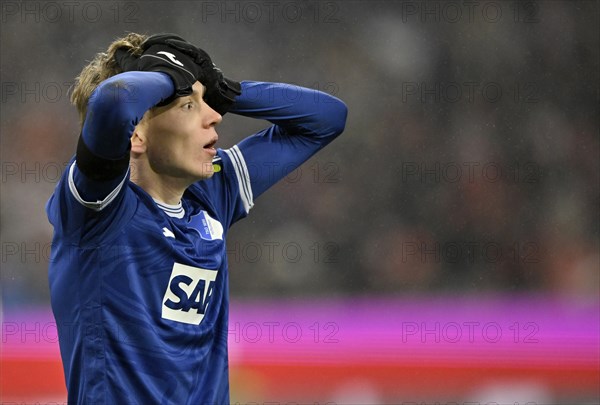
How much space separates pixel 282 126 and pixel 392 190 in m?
2.13

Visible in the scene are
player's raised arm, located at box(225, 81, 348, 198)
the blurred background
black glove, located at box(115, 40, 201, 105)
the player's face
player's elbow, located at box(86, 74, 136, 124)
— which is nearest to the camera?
player's elbow, located at box(86, 74, 136, 124)

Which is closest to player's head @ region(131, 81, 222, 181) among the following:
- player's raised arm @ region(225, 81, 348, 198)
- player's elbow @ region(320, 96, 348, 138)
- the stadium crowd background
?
player's raised arm @ region(225, 81, 348, 198)

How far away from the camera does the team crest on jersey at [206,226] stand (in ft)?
5.93

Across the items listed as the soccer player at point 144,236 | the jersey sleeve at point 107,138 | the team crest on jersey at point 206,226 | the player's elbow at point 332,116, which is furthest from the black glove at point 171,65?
the player's elbow at point 332,116

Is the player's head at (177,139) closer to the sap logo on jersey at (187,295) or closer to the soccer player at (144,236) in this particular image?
the soccer player at (144,236)

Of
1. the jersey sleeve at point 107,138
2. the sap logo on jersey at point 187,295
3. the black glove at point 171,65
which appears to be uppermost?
the black glove at point 171,65

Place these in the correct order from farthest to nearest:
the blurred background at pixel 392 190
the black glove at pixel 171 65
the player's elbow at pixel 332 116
→ 1. the blurred background at pixel 392 190
2. the player's elbow at pixel 332 116
3. the black glove at pixel 171 65

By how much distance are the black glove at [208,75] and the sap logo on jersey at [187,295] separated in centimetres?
36

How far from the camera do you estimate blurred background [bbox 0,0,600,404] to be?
384cm

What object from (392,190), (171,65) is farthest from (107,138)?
(392,190)

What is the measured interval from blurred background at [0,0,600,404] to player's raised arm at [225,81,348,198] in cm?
181

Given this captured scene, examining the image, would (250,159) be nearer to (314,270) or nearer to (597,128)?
(314,270)

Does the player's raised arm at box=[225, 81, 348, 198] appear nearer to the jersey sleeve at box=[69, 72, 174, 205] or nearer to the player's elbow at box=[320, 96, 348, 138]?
the player's elbow at box=[320, 96, 348, 138]

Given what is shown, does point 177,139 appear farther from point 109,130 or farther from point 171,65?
point 109,130
